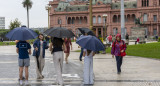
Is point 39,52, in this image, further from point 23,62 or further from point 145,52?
point 145,52

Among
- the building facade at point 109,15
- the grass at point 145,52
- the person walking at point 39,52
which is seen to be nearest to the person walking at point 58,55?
the person walking at point 39,52

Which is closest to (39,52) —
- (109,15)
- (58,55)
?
(58,55)

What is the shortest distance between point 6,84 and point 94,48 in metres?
3.29

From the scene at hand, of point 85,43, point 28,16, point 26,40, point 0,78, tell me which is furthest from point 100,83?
point 28,16

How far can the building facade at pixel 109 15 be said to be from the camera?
90.3 meters

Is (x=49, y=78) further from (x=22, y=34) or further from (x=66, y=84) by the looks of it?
(x=22, y=34)

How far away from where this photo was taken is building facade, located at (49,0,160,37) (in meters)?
90.3

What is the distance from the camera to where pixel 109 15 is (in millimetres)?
99625

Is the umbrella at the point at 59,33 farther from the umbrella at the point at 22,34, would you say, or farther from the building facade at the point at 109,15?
the building facade at the point at 109,15

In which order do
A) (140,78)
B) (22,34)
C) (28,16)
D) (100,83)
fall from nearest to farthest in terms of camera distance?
(22,34)
(100,83)
(140,78)
(28,16)

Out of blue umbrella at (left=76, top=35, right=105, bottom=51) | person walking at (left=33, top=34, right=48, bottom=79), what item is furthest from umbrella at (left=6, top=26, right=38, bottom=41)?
blue umbrella at (left=76, top=35, right=105, bottom=51)

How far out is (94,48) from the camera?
36.0ft

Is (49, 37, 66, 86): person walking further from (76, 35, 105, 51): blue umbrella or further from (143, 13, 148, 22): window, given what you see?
(143, 13, 148, 22): window

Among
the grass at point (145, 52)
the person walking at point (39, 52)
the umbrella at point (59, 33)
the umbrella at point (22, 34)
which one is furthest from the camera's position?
the grass at point (145, 52)
